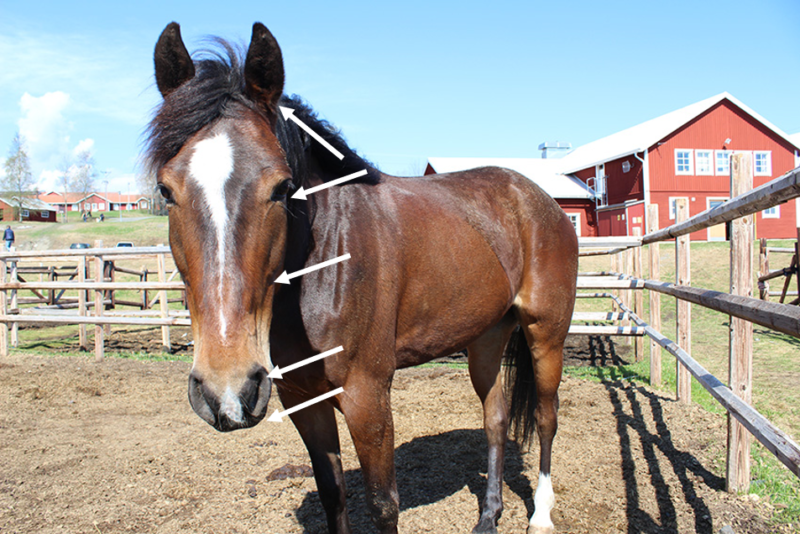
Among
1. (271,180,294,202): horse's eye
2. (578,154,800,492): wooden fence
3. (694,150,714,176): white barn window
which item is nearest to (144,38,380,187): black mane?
(271,180,294,202): horse's eye

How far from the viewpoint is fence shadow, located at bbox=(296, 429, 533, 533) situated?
2.94m

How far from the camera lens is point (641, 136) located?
27.1m

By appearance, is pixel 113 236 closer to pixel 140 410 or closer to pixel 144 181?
pixel 140 410

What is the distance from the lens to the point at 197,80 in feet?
5.52

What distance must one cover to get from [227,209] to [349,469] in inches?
105

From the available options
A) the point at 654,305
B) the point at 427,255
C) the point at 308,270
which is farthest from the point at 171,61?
the point at 654,305

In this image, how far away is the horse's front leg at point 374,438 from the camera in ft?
6.41

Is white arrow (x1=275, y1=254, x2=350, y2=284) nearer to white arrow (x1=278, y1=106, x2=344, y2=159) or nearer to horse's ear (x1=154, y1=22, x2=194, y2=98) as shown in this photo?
white arrow (x1=278, y1=106, x2=344, y2=159)

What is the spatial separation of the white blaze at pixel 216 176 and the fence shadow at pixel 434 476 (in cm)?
201

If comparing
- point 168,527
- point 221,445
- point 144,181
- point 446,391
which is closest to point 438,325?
point 144,181

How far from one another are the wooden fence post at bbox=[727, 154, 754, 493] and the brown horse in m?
0.92

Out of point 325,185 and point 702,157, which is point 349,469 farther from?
point 702,157

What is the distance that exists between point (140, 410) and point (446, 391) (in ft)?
10.0

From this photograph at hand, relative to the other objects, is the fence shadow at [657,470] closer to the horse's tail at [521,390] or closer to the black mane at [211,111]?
the horse's tail at [521,390]
